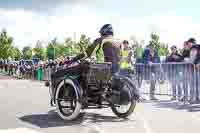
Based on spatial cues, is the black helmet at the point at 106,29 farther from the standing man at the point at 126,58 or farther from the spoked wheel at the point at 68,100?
the standing man at the point at 126,58

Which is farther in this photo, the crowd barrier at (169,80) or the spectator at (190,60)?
the crowd barrier at (169,80)

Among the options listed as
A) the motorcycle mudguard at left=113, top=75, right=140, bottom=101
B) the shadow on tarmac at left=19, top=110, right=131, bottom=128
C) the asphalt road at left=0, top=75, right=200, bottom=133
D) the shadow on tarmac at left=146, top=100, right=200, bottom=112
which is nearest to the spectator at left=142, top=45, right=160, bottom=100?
the shadow on tarmac at left=146, top=100, right=200, bottom=112

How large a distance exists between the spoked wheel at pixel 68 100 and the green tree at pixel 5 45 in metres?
76.8

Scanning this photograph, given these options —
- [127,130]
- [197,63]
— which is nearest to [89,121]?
[127,130]

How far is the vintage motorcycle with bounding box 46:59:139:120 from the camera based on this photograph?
8.10m

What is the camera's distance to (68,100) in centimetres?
828

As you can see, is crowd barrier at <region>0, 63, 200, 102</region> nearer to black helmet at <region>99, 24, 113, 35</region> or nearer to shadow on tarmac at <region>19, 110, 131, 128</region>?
shadow on tarmac at <region>19, 110, 131, 128</region>

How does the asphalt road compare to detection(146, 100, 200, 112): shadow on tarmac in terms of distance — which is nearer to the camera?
the asphalt road

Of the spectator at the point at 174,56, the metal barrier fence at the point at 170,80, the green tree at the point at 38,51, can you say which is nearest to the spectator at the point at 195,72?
the metal barrier fence at the point at 170,80

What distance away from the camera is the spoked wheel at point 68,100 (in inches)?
318

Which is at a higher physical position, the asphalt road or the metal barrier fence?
the metal barrier fence

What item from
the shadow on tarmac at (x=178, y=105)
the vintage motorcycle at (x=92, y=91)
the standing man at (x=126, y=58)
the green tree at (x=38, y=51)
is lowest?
the shadow on tarmac at (x=178, y=105)

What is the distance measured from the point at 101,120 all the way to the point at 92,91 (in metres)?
0.63

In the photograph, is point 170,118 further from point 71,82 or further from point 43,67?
point 43,67
